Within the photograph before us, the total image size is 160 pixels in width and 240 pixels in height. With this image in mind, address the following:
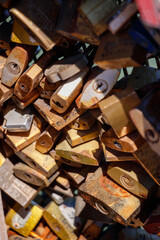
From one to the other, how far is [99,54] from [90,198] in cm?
66

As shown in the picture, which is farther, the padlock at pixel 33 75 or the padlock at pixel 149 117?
the padlock at pixel 33 75

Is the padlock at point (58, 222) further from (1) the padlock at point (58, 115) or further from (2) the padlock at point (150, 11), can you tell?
(2) the padlock at point (150, 11)

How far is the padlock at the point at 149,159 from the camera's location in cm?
111

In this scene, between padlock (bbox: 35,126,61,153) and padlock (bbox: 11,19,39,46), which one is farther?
padlock (bbox: 35,126,61,153)

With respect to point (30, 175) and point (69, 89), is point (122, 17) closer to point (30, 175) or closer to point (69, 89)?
point (69, 89)

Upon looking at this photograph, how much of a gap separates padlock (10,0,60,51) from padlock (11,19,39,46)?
0.10 m

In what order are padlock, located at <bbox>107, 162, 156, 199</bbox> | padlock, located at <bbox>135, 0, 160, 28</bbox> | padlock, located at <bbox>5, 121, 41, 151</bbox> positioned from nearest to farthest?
padlock, located at <bbox>135, 0, 160, 28</bbox> < padlock, located at <bbox>107, 162, 156, 199</bbox> < padlock, located at <bbox>5, 121, 41, 151</bbox>

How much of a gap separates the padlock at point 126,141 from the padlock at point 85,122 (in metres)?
0.15

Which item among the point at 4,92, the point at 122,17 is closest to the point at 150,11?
the point at 122,17

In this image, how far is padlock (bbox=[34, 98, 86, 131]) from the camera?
4.22 ft

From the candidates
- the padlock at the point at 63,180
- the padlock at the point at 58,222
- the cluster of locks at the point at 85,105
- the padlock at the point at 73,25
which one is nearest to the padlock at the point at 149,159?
the cluster of locks at the point at 85,105

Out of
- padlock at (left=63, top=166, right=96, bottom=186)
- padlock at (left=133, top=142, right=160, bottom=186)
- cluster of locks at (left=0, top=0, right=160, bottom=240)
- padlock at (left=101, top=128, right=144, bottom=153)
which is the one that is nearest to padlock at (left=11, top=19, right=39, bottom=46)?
cluster of locks at (left=0, top=0, right=160, bottom=240)

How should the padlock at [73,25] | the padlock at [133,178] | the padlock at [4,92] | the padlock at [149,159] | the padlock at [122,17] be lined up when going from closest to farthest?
1. the padlock at [122,17]
2. the padlock at [73,25]
3. the padlock at [149,159]
4. the padlock at [133,178]
5. the padlock at [4,92]

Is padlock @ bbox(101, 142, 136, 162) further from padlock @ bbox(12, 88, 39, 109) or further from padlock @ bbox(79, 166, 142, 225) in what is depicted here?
padlock @ bbox(12, 88, 39, 109)
